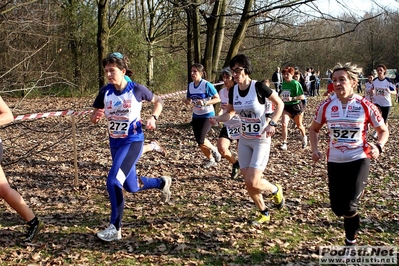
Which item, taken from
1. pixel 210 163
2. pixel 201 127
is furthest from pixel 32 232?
pixel 210 163

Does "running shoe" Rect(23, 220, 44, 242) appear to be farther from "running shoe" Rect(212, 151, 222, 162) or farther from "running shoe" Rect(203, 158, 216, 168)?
"running shoe" Rect(212, 151, 222, 162)

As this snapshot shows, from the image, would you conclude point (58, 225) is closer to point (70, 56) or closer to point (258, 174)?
point (258, 174)

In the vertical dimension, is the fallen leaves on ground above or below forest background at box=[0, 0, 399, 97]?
below

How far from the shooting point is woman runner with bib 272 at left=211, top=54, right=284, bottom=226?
4.93 m

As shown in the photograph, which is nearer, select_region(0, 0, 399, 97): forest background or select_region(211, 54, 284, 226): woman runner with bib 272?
select_region(211, 54, 284, 226): woman runner with bib 272

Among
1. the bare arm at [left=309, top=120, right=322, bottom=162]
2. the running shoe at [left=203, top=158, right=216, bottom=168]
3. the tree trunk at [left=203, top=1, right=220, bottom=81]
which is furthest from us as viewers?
the tree trunk at [left=203, top=1, right=220, bottom=81]

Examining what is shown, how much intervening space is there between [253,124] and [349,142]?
1357 millimetres

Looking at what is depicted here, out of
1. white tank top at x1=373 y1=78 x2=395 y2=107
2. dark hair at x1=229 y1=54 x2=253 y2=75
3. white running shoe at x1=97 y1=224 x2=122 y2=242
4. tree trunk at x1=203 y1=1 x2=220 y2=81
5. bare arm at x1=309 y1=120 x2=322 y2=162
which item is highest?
tree trunk at x1=203 y1=1 x2=220 y2=81

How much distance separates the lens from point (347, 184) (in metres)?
3.93

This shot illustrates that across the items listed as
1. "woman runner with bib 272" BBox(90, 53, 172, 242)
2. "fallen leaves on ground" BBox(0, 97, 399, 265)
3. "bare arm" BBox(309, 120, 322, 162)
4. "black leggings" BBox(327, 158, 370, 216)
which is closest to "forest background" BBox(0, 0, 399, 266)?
"fallen leaves on ground" BBox(0, 97, 399, 265)

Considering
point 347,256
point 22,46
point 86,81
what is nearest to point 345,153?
point 347,256

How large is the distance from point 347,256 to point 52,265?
2.99m

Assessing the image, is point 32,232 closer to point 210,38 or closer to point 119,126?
point 119,126

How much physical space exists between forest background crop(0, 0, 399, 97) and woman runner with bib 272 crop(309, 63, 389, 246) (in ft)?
16.8
